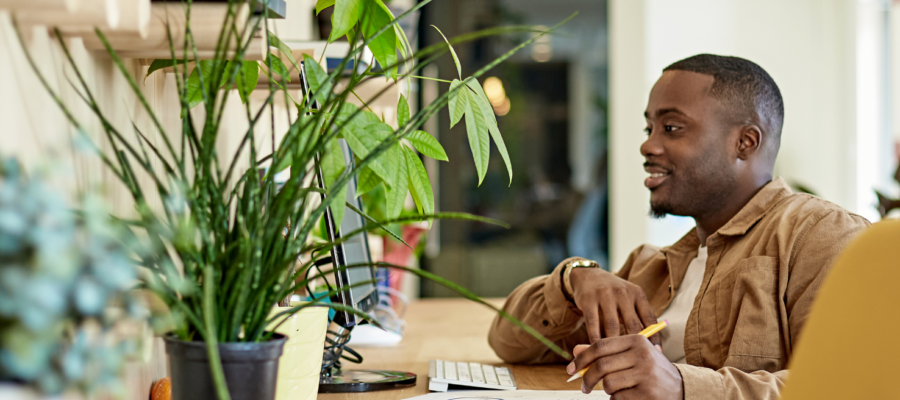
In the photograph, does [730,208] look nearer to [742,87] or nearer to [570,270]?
[742,87]

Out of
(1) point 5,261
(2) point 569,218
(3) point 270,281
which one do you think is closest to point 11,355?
(1) point 5,261

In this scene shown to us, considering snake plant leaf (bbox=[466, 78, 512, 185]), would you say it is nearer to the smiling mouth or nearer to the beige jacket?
the beige jacket

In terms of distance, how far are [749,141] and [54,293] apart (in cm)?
129

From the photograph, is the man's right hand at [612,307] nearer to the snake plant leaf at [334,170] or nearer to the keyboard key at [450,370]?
the keyboard key at [450,370]

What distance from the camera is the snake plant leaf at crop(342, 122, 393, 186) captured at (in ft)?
2.15

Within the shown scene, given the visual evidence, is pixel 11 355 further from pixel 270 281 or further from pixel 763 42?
pixel 763 42

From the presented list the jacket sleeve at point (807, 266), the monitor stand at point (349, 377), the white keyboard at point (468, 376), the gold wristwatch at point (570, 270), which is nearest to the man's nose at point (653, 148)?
the gold wristwatch at point (570, 270)

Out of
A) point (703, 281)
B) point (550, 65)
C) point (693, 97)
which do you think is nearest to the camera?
point (703, 281)

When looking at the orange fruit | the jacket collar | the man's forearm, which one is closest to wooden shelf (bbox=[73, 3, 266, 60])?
the orange fruit

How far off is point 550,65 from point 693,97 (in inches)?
95.1

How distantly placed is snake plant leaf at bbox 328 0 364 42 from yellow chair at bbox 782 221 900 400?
0.50 meters

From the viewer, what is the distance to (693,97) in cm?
136

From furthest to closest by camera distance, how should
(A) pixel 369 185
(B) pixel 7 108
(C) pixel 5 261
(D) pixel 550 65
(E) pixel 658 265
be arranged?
1. (D) pixel 550 65
2. (E) pixel 658 265
3. (A) pixel 369 185
4. (B) pixel 7 108
5. (C) pixel 5 261

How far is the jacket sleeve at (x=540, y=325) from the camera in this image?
4.39 feet
